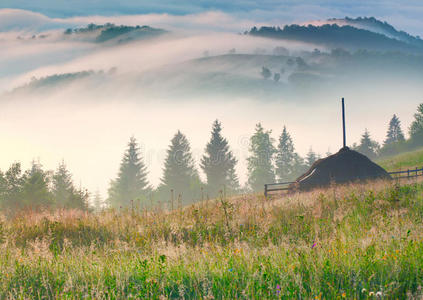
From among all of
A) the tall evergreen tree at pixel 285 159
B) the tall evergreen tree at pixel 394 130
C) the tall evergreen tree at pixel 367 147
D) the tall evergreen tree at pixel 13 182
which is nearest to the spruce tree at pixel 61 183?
the tall evergreen tree at pixel 13 182

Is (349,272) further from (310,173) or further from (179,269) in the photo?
→ (310,173)

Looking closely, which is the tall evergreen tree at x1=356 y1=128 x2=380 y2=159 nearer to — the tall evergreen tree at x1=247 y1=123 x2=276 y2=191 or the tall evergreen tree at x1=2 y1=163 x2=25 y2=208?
the tall evergreen tree at x1=247 y1=123 x2=276 y2=191

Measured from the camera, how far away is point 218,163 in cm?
5828

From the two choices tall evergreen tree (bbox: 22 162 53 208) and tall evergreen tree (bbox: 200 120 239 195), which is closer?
tall evergreen tree (bbox: 22 162 53 208)

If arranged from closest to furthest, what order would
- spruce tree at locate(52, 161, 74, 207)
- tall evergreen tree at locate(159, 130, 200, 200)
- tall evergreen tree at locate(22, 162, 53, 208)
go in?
tall evergreen tree at locate(22, 162, 53, 208) → spruce tree at locate(52, 161, 74, 207) → tall evergreen tree at locate(159, 130, 200, 200)

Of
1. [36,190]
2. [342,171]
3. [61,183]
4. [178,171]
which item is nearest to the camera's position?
[342,171]

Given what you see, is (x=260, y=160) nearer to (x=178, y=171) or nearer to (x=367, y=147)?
(x=178, y=171)

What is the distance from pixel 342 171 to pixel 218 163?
3635 centimetres

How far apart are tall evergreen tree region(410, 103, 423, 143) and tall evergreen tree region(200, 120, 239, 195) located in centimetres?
4106

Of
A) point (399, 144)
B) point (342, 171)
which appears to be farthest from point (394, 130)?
point (342, 171)

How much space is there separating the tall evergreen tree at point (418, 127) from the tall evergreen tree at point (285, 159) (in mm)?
26690

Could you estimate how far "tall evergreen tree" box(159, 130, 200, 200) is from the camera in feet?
185

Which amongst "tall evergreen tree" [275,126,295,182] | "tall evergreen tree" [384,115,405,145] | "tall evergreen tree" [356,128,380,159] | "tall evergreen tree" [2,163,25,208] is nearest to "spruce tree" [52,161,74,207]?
"tall evergreen tree" [2,163,25,208]

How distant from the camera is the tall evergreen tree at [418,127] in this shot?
73.1 meters
